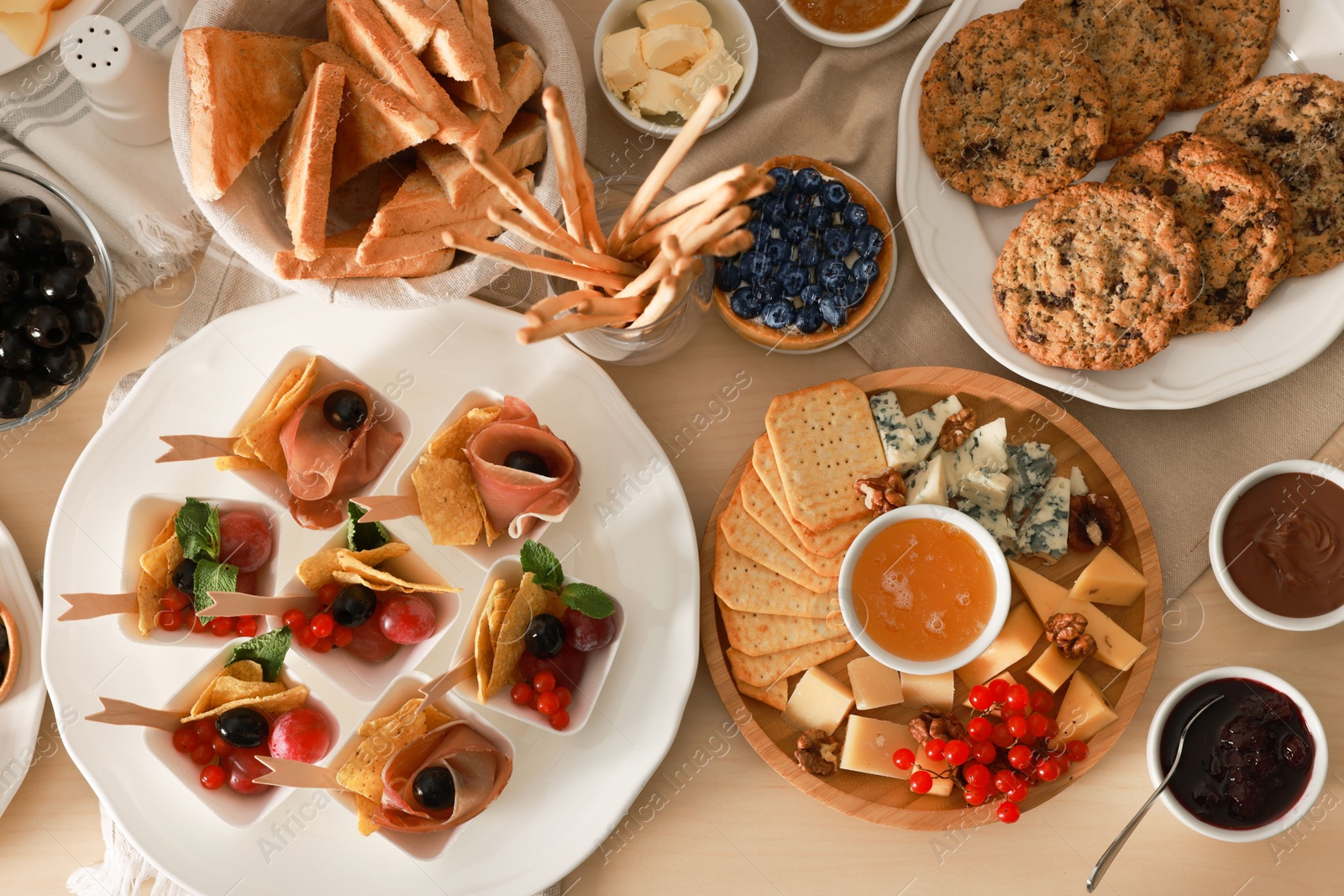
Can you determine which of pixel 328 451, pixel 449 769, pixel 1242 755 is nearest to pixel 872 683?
pixel 1242 755

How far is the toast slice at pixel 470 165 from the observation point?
1.18 m

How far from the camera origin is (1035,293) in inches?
53.1

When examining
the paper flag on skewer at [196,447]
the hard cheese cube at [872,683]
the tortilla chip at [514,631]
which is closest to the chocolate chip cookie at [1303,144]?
the hard cheese cube at [872,683]

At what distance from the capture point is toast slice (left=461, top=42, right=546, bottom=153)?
1186 millimetres

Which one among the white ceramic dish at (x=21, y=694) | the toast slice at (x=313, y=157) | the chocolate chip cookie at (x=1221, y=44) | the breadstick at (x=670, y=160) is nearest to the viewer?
the breadstick at (x=670, y=160)

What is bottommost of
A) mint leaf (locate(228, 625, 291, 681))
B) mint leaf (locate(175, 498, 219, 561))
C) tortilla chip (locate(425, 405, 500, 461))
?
mint leaf (locate(228, 625, 291, 681))

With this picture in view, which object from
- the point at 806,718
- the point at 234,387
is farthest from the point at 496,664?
the point at 234,387

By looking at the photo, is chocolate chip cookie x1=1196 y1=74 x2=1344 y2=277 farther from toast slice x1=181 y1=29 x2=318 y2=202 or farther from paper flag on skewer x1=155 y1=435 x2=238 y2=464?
paper flag on skewer x1=155 y1=435 x2=238 y2=464

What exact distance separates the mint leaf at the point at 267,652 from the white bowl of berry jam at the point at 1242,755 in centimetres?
119

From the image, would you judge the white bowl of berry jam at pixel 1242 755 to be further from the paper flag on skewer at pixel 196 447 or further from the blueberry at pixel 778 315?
the paper flag on skewer at pixel 196 447

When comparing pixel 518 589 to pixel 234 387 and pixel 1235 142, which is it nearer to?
pixel 234 387

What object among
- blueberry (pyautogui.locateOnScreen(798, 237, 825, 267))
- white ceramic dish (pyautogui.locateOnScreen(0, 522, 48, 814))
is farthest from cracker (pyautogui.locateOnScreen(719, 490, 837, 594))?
white ceramic dish (pyautogui.locateOnScreen(0, 522, 48, 814))

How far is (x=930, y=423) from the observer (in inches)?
55.6

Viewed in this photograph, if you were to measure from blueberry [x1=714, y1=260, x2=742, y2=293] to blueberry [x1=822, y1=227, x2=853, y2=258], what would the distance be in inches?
5.1
